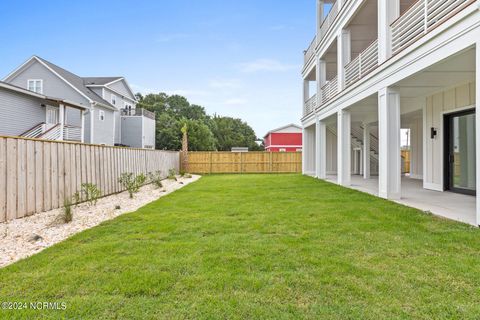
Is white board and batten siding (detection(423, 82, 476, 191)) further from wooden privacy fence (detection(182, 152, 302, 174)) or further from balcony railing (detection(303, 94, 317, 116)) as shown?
wooden privacy fence (detection(182, 152, 302, 174))

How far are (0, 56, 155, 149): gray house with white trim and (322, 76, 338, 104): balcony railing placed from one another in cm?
1285

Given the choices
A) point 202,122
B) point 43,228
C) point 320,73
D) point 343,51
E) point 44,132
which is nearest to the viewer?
point 43,228

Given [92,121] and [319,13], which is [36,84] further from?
[319,13]

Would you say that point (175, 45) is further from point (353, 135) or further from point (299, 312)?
point (299, 312)

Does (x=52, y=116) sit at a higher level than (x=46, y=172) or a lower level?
higher

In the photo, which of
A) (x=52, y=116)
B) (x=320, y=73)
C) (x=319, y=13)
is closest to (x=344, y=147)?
(x=320, y=73)

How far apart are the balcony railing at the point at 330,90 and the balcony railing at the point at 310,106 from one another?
46.6 inches

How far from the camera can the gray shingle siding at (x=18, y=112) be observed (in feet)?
44.6

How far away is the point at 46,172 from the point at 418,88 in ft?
28.4

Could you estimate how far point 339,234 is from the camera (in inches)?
162

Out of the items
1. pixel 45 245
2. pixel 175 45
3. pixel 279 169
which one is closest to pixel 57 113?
pixel 175 45

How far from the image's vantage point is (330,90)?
37.9 feet

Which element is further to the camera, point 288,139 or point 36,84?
point 288,139

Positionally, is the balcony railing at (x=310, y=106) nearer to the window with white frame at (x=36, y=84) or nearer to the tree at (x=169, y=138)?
the window with white frame at (x=36, y=84)
